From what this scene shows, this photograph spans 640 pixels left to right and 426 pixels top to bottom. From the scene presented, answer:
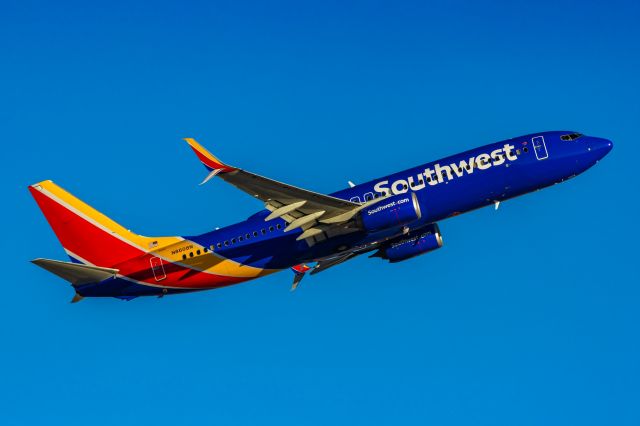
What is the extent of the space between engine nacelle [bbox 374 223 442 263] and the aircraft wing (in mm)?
5391

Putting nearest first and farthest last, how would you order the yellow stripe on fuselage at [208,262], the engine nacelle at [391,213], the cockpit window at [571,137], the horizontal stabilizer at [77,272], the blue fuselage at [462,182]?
1. the engine nacelle at [391,213]
2. the horizontal stabilizer at [77,272]
3. the blue fuselage at [462,182]
4. the cockpit window at [571,137]
5. the yellow stripe on fuselage at [208,262]

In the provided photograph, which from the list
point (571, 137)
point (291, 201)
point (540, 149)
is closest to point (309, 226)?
point (291, 201)

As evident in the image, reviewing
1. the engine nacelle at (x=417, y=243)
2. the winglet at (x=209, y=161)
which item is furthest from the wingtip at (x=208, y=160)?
the engine nacelle at (x=417, y=243)

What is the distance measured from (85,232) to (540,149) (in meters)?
29.8

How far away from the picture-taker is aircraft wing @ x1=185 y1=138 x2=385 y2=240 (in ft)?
164

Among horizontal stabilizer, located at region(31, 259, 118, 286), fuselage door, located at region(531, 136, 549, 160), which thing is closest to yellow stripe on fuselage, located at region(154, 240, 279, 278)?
horizontal stabilizer, located at region(31, 259, 118, 286)

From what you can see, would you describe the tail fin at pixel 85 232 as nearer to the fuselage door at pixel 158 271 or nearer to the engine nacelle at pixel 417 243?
the fuselage door at pixel 158 271

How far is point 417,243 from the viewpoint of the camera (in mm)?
60250

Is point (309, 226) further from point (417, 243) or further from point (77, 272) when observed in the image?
point (77, 272)

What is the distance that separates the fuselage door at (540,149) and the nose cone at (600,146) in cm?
293

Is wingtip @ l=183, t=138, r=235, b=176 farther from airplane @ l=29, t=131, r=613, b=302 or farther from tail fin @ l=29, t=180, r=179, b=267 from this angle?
tail fin @ l=29, t=180, r=179, b=267

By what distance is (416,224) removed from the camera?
186 ft

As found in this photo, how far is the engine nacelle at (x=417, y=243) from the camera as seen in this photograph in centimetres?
6025

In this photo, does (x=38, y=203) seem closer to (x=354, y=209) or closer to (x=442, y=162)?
(x=354, y=209)
